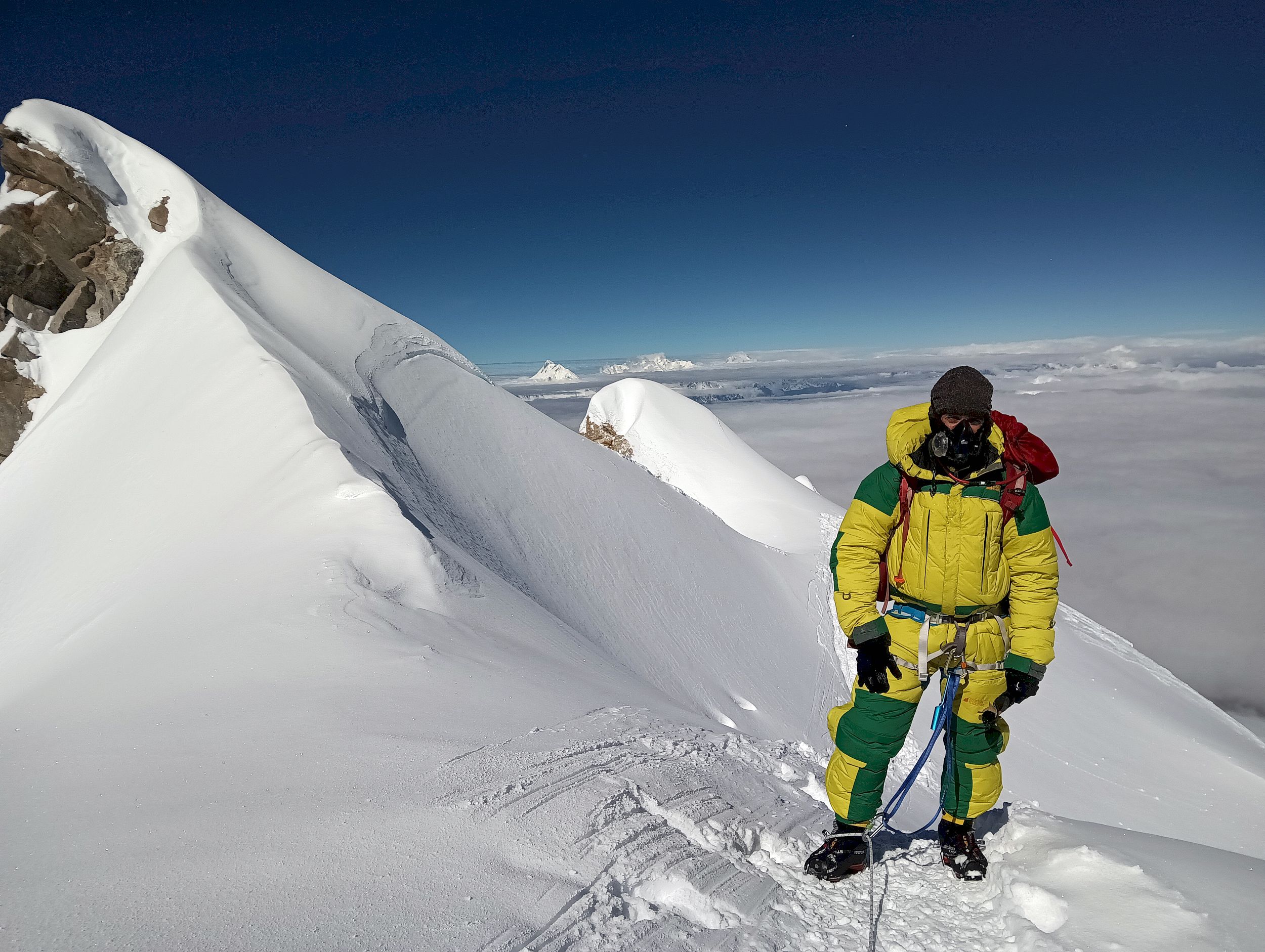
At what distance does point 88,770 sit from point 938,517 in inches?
170

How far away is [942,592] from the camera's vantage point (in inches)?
Answer: 113

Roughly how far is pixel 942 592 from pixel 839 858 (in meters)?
1.34

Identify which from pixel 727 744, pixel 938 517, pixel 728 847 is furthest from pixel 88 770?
pixel 938 517

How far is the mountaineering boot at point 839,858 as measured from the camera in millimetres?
2938

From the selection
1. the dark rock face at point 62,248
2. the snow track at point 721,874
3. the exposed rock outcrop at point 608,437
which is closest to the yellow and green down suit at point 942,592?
the snow track at point 721,874

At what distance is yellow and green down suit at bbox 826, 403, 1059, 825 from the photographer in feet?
9.28

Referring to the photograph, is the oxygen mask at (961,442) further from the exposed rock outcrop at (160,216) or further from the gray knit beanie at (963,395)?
the exposed rock outcrop at (160,216)

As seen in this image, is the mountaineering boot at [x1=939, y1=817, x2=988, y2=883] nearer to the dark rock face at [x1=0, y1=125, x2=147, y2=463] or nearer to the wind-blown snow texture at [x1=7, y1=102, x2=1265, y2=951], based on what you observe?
the wind-blown snow texture at [x1=7, y1=102, x2=1265, y2=951]

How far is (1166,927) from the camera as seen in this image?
219 cm

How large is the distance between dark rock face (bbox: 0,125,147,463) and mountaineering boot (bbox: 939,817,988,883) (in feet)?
57.5

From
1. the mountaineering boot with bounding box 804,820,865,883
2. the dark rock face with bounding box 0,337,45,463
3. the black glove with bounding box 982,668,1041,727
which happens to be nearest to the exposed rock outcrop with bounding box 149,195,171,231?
the dark rock face with bounding box 0,337,45,463

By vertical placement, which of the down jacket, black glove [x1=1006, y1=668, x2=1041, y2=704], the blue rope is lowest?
the blue rope

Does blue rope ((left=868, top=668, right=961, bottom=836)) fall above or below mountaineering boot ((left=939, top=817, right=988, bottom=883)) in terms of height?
above

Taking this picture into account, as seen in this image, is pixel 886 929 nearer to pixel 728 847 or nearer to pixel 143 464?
pixel 728 847
